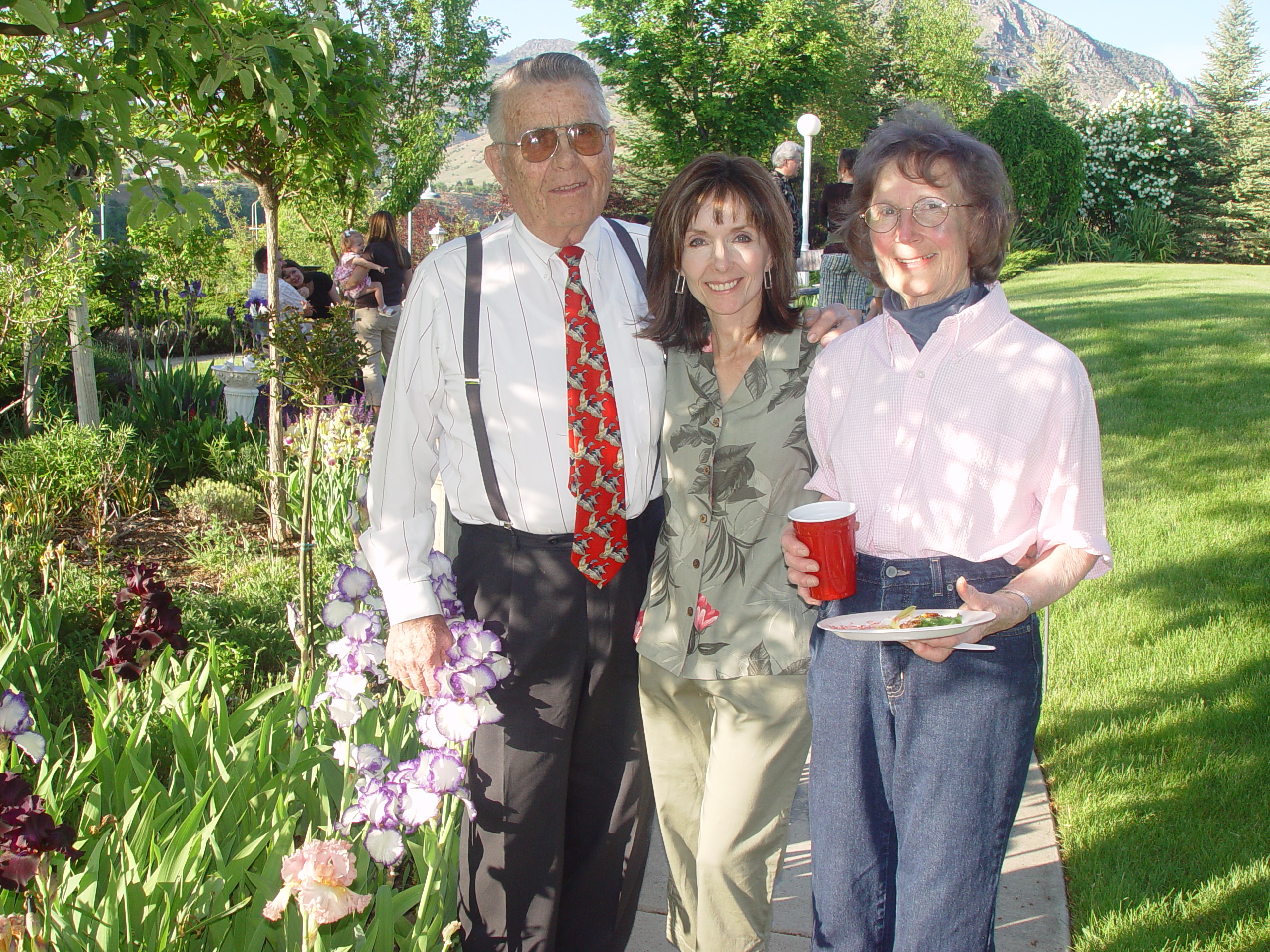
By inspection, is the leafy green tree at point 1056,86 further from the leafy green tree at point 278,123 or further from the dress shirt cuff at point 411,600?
the dress shirt cuff at point 411,600

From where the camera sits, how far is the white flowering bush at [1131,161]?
31.1m

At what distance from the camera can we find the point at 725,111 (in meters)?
39.7

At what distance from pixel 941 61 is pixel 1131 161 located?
57.1 ft

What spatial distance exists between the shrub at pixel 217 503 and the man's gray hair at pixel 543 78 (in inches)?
164

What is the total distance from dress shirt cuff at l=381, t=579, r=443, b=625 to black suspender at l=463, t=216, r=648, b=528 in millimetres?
226

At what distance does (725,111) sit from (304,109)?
38086mm

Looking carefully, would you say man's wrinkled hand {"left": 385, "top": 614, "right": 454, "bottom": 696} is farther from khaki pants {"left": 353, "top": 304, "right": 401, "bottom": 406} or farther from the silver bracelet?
khaki pants {"left": 353, "top": 304, "right": 401, "bottom": 406}

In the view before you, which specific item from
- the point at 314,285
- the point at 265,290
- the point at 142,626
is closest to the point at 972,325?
the point at 142,626

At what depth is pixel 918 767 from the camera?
1.67 m

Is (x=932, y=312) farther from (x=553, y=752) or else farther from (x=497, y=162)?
(x=553, y=752)

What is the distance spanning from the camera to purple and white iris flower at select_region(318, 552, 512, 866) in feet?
6.15

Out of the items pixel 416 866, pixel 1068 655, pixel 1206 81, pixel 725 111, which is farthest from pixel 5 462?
pixel 1206 81

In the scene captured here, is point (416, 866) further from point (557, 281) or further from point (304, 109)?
point (304, 109)

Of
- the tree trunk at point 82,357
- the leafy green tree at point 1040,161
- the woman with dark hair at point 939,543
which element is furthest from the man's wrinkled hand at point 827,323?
the leafy green tree at point 1040,161
